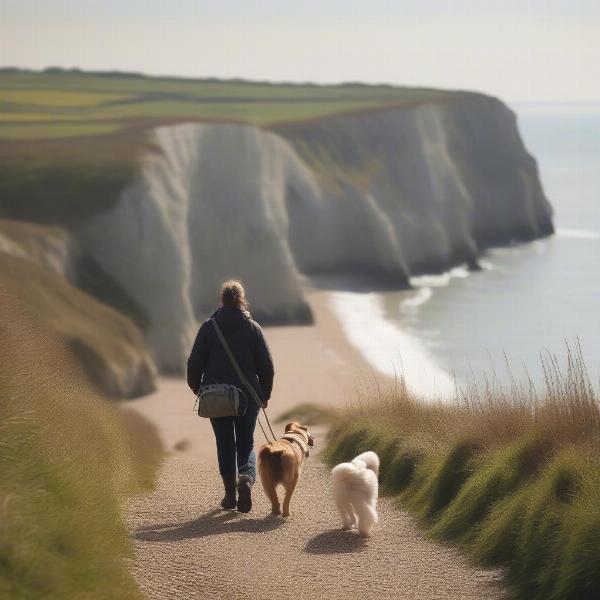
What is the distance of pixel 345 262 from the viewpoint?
2542 inches


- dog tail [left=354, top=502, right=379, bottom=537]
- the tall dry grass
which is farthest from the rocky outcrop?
dog tail [left=354, top=502, right=379, bottom=537]

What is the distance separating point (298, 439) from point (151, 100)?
85185mm

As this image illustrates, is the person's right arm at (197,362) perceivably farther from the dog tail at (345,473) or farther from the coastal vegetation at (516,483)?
the coastal vegetation at (516,483)

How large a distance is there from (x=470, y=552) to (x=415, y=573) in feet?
1.88

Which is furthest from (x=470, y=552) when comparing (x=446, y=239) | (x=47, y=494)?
(x=446, y=239)

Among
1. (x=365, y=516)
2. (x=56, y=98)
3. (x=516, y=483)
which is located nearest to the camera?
(x=516, y=483)

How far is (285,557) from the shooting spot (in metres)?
10.5

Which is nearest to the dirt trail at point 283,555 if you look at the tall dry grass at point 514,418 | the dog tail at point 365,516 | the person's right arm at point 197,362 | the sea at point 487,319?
the dog tail at point 365,516

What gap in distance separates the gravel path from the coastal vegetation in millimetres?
245

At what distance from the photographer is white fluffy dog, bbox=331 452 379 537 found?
36.9 feet

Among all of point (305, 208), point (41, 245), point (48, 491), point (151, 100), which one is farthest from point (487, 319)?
point (48, 491)

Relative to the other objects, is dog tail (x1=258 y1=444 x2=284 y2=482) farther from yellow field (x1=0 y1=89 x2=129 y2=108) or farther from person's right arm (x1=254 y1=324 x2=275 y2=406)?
yellow field (x1=0 y1=89 x2=129 y2=108)

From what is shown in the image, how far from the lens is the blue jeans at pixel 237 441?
39.6 ft

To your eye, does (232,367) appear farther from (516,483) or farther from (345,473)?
(516,483)
